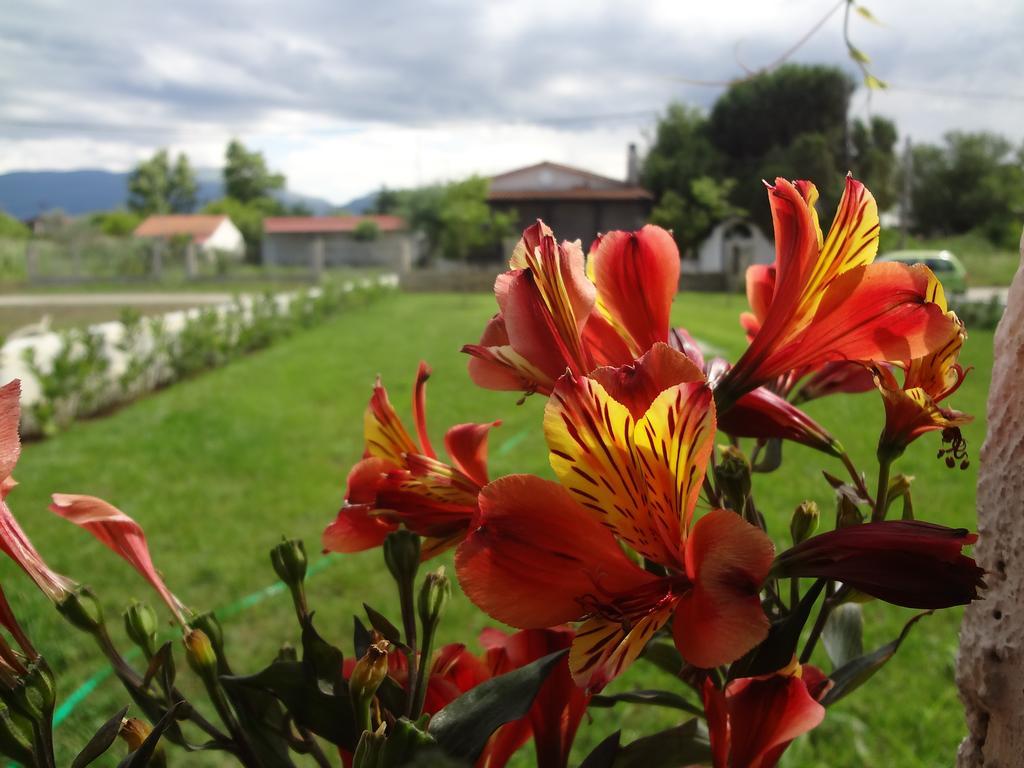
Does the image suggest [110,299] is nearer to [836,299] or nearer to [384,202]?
[384,202]

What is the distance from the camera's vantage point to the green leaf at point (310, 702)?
0.36 meters

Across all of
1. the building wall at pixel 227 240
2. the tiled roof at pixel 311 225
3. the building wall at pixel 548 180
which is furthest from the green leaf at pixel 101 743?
the building wall at pixel 227 240

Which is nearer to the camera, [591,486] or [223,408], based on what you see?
[591,486]

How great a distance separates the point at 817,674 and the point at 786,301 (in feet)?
0.62

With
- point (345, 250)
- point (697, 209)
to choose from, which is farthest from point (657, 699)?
point (345, 250)

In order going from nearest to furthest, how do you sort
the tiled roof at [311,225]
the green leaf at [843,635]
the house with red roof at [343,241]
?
the green leaf at [843,635] < the house with red roof at [343,241] < the tiled roof at [311,225]

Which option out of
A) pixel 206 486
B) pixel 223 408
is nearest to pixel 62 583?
pixel 206 486

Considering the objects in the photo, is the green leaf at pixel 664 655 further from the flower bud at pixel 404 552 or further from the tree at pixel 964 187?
the tree at pixel 964 187

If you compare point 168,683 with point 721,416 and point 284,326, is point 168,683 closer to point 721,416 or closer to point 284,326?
point 721,416

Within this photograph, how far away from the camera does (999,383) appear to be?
0.46m

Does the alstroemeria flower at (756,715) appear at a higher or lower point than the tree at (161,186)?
lower

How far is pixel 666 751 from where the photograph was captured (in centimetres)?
39

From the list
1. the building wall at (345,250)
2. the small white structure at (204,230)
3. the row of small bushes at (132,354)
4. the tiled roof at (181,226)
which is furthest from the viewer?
the tiled roof at (181,226)

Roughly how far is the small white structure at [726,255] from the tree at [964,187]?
2807mm
